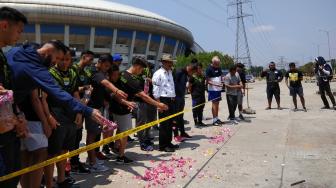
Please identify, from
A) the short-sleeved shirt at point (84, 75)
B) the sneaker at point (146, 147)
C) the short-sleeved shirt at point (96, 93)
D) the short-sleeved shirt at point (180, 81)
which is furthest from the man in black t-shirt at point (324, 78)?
the short-sleeved shirt at point (84, 75)

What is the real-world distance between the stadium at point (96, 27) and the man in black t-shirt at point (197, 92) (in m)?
42.4

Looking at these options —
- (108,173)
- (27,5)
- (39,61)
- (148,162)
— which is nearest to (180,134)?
(148,162)

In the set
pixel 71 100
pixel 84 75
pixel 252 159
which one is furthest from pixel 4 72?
pixel 252 159

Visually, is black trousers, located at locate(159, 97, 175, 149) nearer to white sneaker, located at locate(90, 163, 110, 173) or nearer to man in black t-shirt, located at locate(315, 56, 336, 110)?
white sneaker, located at locate(90, 163, 110, 173)

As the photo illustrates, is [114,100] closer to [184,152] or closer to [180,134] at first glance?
[184,152]

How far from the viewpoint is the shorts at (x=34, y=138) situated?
12.5ft

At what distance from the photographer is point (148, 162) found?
626 centimetres

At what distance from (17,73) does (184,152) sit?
4328 mm

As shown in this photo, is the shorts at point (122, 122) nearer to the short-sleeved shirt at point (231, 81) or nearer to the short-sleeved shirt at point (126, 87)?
the short-sleeved shirt at point (126, 87)

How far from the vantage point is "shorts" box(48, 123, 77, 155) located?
4.41 m

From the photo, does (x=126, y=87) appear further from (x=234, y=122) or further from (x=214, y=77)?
(x=234, y=122)

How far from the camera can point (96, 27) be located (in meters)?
58.8

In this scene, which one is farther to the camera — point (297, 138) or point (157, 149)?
point (297, 138)

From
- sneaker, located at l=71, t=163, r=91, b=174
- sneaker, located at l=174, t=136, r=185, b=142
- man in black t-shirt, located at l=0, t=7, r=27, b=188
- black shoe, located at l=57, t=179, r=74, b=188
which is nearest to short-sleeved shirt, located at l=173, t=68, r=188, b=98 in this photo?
sneaker, located at l=174, t=136, r=185, b=142
